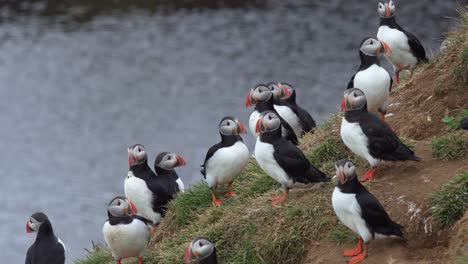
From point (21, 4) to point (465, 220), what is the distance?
2208 centimetres

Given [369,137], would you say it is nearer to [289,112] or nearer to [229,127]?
[229,127]

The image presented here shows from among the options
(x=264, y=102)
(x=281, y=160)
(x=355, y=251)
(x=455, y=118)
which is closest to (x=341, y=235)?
(x=355, y=251)

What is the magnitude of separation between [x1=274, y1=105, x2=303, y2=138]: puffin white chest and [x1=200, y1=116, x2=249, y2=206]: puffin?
1.38m

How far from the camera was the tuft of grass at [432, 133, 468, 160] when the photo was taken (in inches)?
310

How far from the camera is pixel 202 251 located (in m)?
7.83

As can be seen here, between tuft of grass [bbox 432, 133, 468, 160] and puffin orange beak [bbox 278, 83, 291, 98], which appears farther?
puffin orange beak [bbox 278, 83, 291, 98]

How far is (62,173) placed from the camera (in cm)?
1920

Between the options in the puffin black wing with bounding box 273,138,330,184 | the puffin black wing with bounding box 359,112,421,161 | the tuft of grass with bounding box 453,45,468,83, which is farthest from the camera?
the tuft of grass with bounding box 453,45,468,83

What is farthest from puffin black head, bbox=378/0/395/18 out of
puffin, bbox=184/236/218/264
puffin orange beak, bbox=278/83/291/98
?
puffin, bbox=184/236/218/264

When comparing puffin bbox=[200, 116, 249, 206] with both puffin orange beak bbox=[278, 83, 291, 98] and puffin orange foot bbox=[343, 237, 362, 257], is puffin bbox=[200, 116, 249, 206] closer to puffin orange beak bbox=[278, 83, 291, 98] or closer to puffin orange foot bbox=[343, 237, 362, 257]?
puffin orange beak bbox=[278, 83, 291, 98]

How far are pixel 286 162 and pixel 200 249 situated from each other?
983 millimetres

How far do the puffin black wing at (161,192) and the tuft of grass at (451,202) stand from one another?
133 inches

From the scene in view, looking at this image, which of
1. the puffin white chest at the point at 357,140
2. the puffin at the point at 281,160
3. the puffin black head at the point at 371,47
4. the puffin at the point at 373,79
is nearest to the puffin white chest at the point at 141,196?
the puffin at the point at 281,160

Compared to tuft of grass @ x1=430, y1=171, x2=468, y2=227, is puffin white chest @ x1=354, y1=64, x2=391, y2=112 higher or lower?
higher
